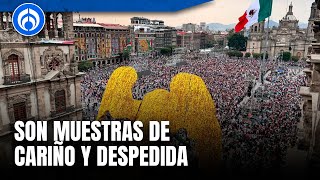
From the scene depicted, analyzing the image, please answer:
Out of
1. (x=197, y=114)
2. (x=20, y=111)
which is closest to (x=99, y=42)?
(x=20, y=111)

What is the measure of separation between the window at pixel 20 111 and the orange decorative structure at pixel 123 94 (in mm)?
3685

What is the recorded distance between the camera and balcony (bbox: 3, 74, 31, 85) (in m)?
10.3

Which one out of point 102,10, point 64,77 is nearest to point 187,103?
point 102,10

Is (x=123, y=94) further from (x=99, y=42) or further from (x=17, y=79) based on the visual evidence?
(x=99, y=42)

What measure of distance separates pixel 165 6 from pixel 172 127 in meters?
4.05

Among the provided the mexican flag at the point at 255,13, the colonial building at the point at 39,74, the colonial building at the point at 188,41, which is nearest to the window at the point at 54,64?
the colonial building at the point at 39,74

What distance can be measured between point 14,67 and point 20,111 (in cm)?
183

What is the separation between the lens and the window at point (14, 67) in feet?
34.1

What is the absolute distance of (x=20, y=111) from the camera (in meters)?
11.1

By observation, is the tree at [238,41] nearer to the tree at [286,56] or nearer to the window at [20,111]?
the tree at [286,56]

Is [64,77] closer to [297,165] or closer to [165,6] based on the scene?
[165,6]

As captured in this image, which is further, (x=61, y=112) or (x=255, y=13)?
(x=61, y=112)

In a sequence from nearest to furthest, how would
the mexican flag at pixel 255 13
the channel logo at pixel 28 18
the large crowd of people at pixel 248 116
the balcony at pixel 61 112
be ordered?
the channel logo at pixel 28 18, the mexican flag at pixel 255 13, the balcony at pixel 61 112, the large crowd of people at pixel 248 116

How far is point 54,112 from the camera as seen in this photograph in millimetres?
12047
